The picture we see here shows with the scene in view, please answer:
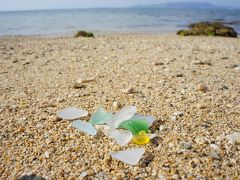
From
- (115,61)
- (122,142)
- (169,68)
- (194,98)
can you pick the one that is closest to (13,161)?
(122,142)

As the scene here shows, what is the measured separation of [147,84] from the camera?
370cm

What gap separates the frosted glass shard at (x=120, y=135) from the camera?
2194 mm

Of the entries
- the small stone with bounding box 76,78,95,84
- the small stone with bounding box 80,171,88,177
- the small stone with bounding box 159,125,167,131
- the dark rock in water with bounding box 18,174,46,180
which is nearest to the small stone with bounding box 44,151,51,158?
the dark rock in water with bounding box 18,174,46,180

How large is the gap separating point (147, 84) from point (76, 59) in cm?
250

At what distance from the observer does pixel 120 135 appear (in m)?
2.26

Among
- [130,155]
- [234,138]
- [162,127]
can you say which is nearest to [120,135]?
[130,155]

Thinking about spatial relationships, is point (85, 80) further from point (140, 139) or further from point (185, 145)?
point (185, 145)

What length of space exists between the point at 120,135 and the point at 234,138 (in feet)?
3.13

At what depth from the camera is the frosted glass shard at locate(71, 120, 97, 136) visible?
2336mm

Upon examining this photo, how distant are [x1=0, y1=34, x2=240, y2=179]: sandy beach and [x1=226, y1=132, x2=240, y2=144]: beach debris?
0.03 m

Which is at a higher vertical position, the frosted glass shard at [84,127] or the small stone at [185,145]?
the frosted glass shard at [84,127]

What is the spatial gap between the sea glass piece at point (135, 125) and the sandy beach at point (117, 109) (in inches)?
5.6

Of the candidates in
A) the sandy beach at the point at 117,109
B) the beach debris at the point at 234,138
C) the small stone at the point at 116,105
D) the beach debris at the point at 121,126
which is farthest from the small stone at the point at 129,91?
the beach debris at the point at 234,138

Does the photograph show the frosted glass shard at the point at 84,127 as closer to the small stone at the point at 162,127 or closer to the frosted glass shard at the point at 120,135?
the frosted glass shard at the point at 120,135
